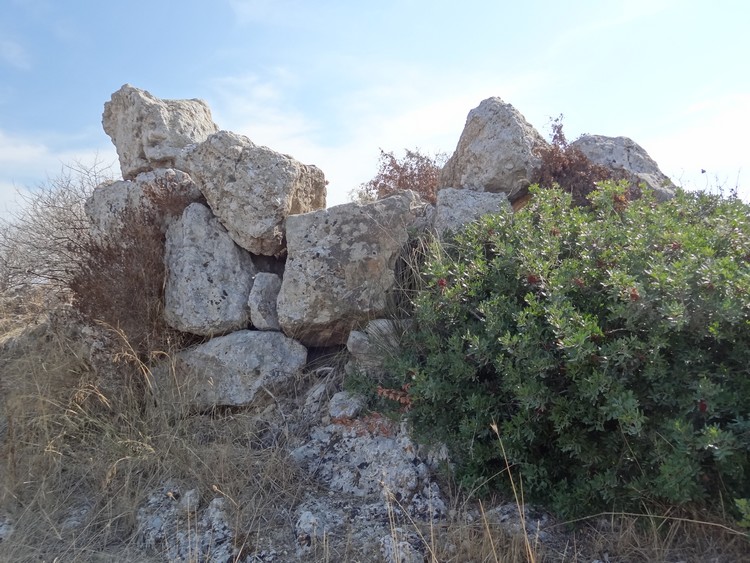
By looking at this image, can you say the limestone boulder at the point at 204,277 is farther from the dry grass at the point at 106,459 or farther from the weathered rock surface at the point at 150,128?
the weathered rock surface at the point at 150,128

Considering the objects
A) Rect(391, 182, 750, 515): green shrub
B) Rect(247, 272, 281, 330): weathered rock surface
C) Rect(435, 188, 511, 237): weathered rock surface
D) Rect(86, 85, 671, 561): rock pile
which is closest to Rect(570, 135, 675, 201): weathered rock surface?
Rect(86, 85, 671, 561): rock pile

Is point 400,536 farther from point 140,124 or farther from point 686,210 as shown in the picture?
point 140,124

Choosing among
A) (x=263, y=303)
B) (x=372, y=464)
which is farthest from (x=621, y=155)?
(x=372, y=464)

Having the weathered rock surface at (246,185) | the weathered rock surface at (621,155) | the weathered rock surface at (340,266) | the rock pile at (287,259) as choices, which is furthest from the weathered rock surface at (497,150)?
the weathered rock surface at (246,185)

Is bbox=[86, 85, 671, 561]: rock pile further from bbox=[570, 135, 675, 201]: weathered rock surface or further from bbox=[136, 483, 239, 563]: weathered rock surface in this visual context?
bbox=[136, 483, 239, 563]: weathered rock surface

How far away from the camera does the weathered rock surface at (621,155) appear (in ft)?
18.0

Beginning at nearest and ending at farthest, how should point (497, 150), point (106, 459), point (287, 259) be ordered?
1. point (106, 459)
2. point (287, 259)
3. point (497, 150)

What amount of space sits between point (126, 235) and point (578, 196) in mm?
3579

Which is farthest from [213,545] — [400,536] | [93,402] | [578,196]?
[578,196]

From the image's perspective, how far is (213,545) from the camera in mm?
3277

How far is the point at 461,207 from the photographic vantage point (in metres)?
4.86

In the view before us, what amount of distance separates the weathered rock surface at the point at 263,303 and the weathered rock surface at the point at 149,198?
933 millimetres

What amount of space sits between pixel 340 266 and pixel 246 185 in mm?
971

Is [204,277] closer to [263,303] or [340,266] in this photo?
[263,303]
